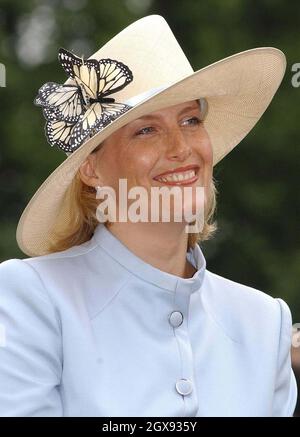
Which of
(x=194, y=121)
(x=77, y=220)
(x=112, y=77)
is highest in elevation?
(x=112, y=77)

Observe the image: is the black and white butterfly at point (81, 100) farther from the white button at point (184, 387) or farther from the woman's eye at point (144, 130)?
the white button at point (184, 387)

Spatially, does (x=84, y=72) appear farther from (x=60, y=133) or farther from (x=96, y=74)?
(x=60, y=133)

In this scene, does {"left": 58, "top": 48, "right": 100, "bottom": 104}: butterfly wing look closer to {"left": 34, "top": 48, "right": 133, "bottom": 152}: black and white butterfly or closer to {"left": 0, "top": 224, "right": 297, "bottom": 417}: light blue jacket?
{"left": 34, "top": 48, "right": 133, "bottom": 152}: black and white butterfly

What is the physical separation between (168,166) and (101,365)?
1.45 feet

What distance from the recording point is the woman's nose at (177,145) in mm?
2793

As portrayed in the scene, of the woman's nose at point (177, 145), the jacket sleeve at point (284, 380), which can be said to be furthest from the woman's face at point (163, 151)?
the jacket sleeve at point (284, 380)

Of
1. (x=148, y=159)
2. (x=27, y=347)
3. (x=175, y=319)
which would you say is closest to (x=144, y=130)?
(x=148, y=159)

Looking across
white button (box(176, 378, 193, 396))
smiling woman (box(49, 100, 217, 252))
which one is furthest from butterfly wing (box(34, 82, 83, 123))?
white button (box(176, 378, 193, 396))

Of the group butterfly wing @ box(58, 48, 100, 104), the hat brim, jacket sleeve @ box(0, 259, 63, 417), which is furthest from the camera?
butterfly wing @ box(58, 48, 100, 104)

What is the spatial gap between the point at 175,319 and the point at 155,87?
0.50 m

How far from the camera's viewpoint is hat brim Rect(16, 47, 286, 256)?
2758 mm

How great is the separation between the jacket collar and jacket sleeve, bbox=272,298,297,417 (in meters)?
0.23

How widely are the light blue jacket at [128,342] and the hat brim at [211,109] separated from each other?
109 millimetres

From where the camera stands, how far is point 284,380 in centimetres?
292
